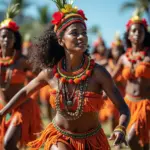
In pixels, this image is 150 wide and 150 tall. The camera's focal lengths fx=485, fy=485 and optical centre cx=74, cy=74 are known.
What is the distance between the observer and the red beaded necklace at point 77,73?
4598 millimetres

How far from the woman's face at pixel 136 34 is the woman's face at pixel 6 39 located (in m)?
1.81

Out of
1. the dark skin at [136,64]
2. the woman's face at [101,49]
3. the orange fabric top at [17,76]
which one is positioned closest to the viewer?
the orange fabric top at [17,76]

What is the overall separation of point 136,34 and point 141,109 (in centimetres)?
115

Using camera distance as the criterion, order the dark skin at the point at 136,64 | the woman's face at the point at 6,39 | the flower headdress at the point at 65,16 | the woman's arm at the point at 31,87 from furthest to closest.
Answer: the dark skin at the point at 136,64 < the woman's face at the point at 6,39 < the woman's arm at the point at 31,87 < the flower headdress at the point at 65,16

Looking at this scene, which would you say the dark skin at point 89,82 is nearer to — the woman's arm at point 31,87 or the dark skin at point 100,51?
the woman's arm at point 31,87

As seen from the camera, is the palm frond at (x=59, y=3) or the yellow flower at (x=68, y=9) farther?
the palm frond at (x=59, y=3)

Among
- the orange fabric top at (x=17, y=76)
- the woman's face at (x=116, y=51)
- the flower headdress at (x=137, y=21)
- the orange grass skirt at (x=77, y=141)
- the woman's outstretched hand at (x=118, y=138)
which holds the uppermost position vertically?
the woman's face at (x=116, y=51)

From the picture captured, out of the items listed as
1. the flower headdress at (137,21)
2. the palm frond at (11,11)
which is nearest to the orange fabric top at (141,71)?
the flower headdress at (137,21)

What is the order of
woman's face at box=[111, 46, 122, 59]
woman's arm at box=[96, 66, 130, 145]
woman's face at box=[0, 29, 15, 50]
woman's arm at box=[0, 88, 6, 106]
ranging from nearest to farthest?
woman's arm at box=[96, 66, 130, 145] < woman's arm at box=[0, 88, 6, 106] < woman's face at box=[0, 29, 15, 50] < woman's face at box=[111, 46, 122, 59]

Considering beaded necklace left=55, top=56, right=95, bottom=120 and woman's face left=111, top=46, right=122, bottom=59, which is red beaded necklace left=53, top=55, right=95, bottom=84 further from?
woman's face left=111, top=46, right=122, bottom=59

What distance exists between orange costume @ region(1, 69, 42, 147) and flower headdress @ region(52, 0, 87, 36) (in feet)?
7.03

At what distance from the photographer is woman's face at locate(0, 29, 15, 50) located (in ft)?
23.5

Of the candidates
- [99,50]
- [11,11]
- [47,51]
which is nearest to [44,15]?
[99,50]

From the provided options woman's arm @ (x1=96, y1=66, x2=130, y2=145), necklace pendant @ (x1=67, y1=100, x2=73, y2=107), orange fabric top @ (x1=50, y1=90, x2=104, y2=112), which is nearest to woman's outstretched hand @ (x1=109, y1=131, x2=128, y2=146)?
woman's arm @ (x1=96, y1=66, x2=130, y2=145)
